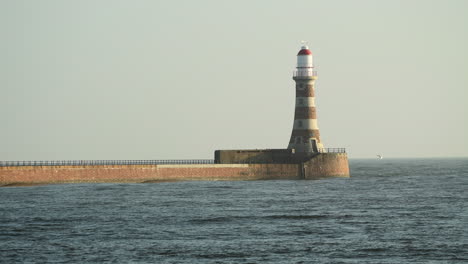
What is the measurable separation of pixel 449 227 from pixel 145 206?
73.2 feet

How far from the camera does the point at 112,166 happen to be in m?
89.7

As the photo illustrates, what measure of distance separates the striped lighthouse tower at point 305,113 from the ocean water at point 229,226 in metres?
20.8

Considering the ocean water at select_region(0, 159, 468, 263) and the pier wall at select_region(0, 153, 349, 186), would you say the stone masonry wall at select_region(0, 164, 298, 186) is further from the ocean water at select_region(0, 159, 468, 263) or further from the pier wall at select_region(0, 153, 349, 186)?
the ocean water at select_region(0, 159, 468, 263)

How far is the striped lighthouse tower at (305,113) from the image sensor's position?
101562 mm

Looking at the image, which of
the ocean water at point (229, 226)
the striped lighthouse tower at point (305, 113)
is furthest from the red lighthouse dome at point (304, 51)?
the ocean water at point (229, 226)

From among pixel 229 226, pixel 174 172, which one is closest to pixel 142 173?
pixel 174 172

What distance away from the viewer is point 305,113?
333ft

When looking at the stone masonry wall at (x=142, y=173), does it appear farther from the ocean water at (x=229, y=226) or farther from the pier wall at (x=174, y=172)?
the ocean water at (x=229, y=226)

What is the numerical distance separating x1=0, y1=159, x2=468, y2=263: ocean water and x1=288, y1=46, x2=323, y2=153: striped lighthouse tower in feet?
68.3

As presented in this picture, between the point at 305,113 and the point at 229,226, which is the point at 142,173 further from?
the point at 229,226

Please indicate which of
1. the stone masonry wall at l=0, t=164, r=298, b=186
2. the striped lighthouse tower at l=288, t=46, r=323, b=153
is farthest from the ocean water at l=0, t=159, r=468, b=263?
the striped lighthouse tower at l=288, t=46, r=323, b=153

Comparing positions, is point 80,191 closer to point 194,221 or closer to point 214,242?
point 194,221

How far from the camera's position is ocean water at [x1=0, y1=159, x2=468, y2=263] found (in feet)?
132

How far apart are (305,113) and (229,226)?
51495 millimetres
